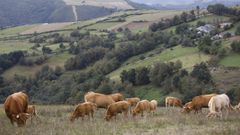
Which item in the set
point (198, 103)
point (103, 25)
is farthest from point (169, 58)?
point (198, 103)

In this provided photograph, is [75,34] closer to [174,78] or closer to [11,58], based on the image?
[11,58]

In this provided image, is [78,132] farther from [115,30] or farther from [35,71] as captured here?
[115,30]

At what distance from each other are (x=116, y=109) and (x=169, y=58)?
8591 cm

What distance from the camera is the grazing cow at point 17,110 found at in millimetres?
21531

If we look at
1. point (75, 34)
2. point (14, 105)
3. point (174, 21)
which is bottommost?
point (75, 34)

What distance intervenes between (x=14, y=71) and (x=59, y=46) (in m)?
21.6

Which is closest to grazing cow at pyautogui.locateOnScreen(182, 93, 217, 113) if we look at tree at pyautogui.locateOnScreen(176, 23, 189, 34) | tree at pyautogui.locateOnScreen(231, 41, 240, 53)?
tree at pyautogui.locateOnScreen(231, 41, 240, 53)

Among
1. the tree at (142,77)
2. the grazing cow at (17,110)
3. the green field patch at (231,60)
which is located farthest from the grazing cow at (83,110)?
the tree at (142,77)

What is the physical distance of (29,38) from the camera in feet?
548

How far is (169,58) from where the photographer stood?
111438 mm

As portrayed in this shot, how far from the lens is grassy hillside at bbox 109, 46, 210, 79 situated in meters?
106

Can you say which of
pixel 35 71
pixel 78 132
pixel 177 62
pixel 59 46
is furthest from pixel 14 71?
pixel 78 132

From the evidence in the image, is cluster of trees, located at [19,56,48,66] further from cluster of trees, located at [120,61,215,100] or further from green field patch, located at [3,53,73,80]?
cluster of trees, located at [120,61,215,100]

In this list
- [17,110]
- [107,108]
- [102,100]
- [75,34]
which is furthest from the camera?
[75,34]
